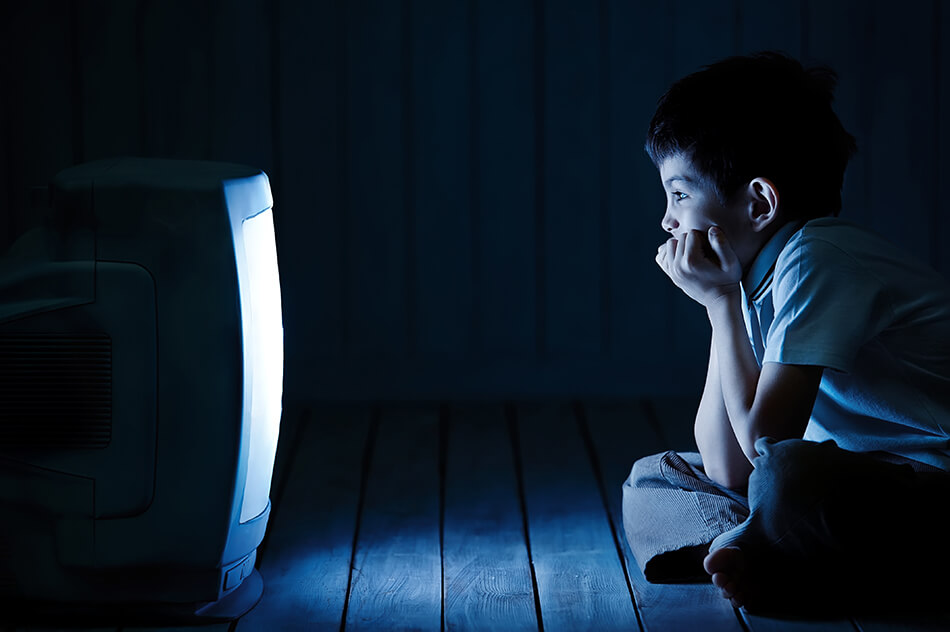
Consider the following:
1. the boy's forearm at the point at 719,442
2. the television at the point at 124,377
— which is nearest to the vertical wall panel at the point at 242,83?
the television at the point at 124,377

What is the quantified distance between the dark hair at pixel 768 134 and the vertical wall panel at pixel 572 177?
107 centimetres

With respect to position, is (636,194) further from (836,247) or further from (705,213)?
(836,247)

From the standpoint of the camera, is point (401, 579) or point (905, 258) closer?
point (905, 258)

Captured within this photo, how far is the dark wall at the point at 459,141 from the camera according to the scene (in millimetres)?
2619

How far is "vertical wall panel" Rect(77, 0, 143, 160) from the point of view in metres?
2.59

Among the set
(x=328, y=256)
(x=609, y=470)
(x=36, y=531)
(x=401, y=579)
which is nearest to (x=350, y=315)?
(x=328, y=256)

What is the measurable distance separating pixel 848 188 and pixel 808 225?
129cm

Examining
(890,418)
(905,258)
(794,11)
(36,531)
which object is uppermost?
(794,11)

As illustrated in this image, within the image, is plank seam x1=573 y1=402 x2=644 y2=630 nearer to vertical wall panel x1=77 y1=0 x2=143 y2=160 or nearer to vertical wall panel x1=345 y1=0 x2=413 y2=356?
vertical wall panel x1=345 y1=0 x2=413 y2=356

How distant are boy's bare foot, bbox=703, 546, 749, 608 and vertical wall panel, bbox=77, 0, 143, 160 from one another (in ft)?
5.65

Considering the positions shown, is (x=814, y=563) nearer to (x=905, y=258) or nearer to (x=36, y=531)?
(x=905, y=258)

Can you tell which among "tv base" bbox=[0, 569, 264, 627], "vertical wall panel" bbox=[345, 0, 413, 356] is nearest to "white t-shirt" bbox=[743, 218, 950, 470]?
"tv base" bbox=[0, 569, 264, 627]

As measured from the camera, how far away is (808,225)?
4.95ft

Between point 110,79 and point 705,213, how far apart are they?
1.58 meters
